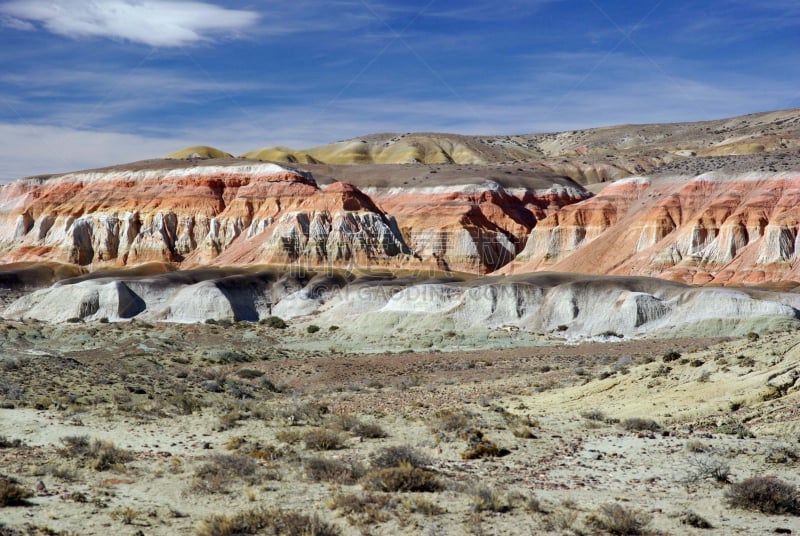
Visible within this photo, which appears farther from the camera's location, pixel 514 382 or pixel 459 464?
pixel 514 382

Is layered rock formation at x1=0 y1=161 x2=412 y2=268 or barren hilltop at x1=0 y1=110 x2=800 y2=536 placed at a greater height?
layered rock formation at x1=0 y1=161 x2=412 y2=268

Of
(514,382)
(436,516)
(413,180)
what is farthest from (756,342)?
(413,180)

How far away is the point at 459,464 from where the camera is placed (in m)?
15.2

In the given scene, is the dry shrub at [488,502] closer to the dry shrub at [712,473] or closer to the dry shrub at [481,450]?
the dry shrub at [481,450]

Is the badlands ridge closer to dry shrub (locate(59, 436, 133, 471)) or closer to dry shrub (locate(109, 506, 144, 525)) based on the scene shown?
dry shrub (locate(59, 436, 133, 471))

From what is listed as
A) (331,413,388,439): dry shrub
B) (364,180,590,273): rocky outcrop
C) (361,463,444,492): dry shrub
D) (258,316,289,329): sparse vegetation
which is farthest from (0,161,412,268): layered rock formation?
(361,463,444,492): dry shrub

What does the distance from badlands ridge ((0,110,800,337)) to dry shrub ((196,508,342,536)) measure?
153ft

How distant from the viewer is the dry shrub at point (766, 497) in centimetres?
1210

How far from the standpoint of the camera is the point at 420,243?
106938 millimetres

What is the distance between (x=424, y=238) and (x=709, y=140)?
90662 mm

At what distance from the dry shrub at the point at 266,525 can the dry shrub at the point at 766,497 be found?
19.8 feet

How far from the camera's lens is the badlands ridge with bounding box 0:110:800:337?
61.9 m

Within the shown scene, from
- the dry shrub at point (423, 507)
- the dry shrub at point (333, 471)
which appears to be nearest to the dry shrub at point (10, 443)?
the dry shrub at point (333, 471)

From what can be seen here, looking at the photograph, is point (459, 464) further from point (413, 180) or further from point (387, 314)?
point (413, 180)
